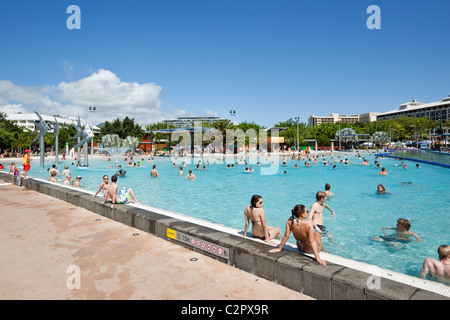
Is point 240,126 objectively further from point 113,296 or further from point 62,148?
point 113,296

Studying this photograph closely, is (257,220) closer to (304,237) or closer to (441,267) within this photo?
(304,237)

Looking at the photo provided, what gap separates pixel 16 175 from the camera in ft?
45.7

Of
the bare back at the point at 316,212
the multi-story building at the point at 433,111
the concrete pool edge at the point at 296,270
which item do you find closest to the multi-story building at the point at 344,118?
the multi-story building at the point at 433,111

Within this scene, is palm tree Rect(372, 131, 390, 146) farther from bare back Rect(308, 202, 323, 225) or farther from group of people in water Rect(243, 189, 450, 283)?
group of people in water Rect(243, 189, 450, 283)

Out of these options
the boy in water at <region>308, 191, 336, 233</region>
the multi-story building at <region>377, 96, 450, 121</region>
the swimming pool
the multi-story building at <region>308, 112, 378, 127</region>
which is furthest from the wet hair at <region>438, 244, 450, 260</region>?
the multi-story building at <region>308, 112, 378, 127</region>

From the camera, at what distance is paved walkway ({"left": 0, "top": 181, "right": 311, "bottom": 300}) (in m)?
3.51

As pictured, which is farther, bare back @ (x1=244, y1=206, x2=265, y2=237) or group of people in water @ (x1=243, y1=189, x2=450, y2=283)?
bare back @ (x1=244, y1=206, x2=265, y2=237)

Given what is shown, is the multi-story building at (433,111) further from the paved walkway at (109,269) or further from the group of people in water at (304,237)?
the paved walkway at (109,269)

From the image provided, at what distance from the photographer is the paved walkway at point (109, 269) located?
3.51 meters

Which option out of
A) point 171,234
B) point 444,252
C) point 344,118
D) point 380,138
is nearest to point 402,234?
point 444,252

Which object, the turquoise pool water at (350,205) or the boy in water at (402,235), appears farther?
the boy in water at (402,235)
